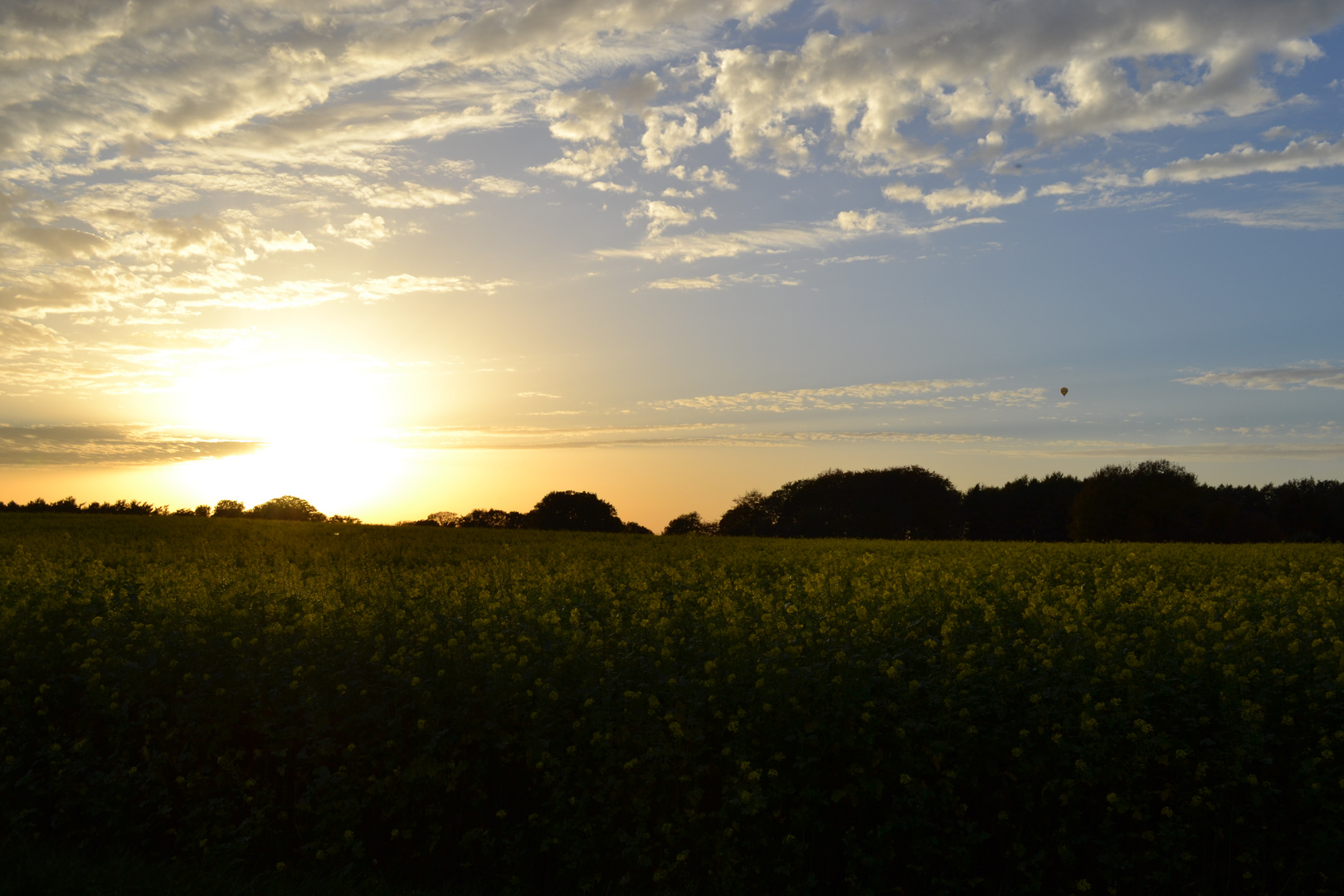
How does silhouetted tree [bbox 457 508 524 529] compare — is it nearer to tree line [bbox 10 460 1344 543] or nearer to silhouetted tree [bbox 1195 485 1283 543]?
tree line [bbox 10 460 1344 543]

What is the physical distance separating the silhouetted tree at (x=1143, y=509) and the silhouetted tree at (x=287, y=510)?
45830mm

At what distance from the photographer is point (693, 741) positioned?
6.45 m

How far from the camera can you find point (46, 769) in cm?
802

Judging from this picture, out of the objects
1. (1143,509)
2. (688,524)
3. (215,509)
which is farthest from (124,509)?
(1143,509)

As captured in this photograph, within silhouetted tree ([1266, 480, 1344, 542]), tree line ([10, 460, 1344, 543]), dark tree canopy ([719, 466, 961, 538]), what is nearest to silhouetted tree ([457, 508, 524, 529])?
tree line ([10, 460, 1344, 543])

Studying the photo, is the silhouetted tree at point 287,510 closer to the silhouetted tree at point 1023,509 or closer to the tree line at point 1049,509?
the tree line at point 1049,509

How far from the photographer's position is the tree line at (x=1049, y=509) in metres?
54.7

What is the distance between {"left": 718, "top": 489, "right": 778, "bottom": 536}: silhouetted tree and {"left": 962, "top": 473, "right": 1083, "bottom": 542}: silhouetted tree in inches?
640

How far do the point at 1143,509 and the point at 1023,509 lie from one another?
55.3ft

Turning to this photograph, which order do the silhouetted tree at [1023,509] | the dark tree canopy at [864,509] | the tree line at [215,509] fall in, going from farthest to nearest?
the silhouetted tree at [1023,509]
the dark tree canopy at [864,509]
the tree line at [215,509]

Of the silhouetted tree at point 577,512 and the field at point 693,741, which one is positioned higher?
the silhouetted tree at point 577,512

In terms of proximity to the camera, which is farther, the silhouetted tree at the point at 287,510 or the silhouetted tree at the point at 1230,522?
the silhouetted tree at the point at 1230,522

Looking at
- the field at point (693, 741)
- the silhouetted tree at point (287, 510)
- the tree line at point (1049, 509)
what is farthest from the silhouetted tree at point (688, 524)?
the field at point (693, 741)

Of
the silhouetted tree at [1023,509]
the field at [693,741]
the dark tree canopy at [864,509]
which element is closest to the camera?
the field at [693,741]
